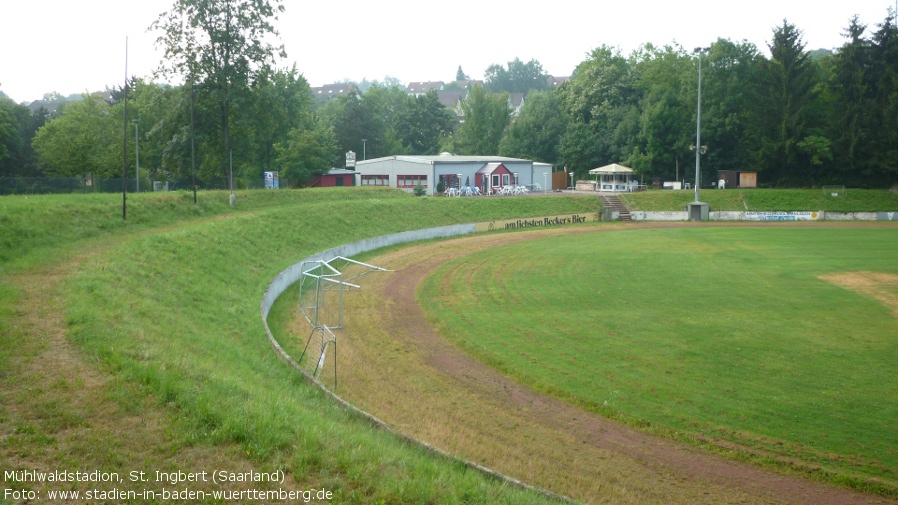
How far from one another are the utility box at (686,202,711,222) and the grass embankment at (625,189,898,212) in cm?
154

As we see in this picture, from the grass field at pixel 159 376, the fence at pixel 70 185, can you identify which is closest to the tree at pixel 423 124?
the fence at pixel 70 185

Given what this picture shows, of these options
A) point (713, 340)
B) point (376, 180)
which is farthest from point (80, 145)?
point (713, 340)

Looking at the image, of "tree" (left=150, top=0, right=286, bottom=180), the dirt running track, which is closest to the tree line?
"tree" (left=150, top=0, right=286, bottom=180)

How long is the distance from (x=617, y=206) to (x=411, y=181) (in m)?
21.5

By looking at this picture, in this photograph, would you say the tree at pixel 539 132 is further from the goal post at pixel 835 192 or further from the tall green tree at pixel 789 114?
the goal post at pixel 835 192

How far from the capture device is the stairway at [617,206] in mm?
64125

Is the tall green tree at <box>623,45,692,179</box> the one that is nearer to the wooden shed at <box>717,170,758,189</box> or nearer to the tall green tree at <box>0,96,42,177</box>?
the wooden shed at <box>717,170,758,189</box>

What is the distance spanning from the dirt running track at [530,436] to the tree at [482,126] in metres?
86.0

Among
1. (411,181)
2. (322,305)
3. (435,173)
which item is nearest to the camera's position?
(322,305)

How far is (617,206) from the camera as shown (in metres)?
65.8

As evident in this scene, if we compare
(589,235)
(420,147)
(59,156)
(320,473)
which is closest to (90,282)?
(320,473)

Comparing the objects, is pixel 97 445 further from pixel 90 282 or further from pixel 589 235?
pixel 589 235

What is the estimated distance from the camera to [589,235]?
5175cm

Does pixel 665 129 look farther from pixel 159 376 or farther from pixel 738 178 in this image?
pixel 159 376
